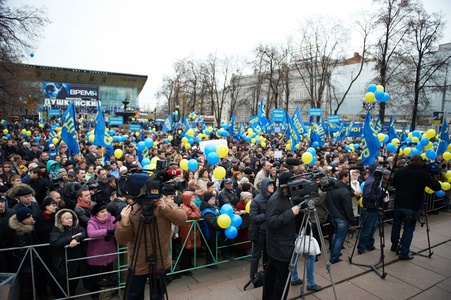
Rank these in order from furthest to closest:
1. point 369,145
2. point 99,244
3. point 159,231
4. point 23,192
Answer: point 369,145, point 23,192, point 99,244, point 159,231

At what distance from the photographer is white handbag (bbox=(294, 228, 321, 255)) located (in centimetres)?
367

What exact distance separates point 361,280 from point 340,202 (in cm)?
136

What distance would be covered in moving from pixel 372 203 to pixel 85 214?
546 centimetres

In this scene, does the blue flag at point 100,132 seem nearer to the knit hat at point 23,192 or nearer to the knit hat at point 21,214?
the knit hat at point 23,192

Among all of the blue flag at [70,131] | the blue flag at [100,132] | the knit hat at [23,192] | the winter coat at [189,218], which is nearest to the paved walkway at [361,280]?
the winter coat at [189,218]

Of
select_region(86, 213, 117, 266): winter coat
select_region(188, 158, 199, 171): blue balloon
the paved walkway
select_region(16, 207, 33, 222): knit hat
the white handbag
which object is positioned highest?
select_region(188, 158, 199, 171): blue balloon

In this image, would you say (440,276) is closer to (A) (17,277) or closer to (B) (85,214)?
(B) (85,214)

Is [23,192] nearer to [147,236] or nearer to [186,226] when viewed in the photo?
[186,226]

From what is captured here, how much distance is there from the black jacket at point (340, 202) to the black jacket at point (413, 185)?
38.8 inches

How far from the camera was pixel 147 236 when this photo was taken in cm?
322

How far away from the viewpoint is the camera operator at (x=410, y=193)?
5336mm

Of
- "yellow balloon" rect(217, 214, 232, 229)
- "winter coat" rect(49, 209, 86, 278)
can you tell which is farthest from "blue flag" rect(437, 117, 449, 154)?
"winter coat" rect(49, 209, 86, 278)

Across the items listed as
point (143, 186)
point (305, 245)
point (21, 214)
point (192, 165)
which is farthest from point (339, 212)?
point (21, 214)

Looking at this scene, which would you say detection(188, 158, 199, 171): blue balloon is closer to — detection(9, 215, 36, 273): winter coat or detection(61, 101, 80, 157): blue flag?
detection(61, 101, 80, 157): blue flag
